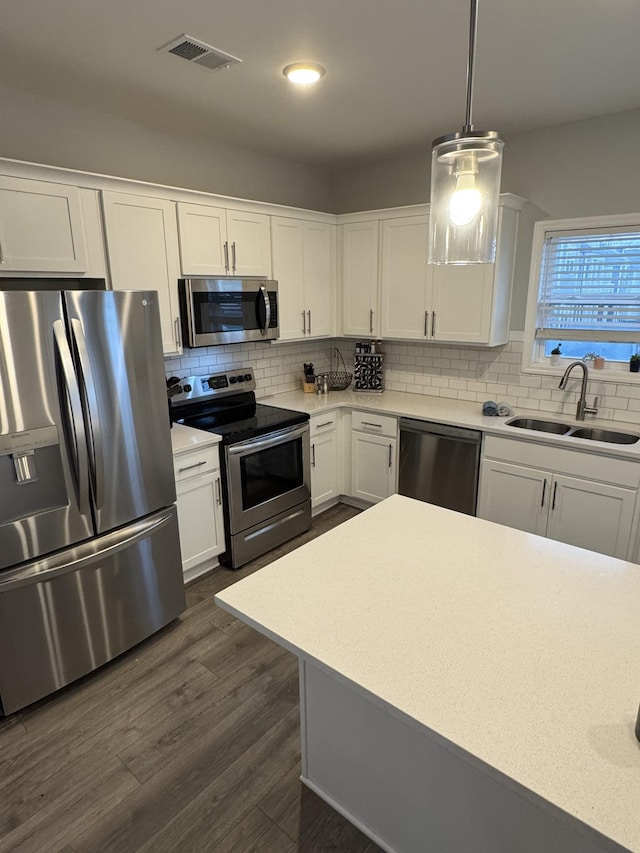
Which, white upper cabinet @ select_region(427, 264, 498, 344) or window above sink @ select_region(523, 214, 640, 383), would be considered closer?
window above sink @ select_region(523, 214, 640, 383)

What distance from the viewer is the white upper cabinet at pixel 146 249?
2.62 metres

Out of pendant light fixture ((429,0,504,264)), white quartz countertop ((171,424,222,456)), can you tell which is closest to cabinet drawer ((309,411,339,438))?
white quartz countertop ((171,424,222,456))

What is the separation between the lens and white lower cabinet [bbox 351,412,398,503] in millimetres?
3695

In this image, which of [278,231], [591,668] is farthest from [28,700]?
[278,231]

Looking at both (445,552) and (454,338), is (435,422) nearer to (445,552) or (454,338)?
(454,338)

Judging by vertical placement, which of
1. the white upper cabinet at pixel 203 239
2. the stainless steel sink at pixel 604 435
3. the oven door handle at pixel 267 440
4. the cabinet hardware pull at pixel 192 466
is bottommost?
the cabinet hardware pull at pixel 192 466

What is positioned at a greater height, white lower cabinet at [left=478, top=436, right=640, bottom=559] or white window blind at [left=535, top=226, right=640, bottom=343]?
white window blind at [left=535, top=226, right=640, bottom=343]

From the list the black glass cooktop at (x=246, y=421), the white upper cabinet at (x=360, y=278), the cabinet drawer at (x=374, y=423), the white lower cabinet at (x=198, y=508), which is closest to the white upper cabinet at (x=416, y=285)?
the white upper cabinet at (x=360, y=278)

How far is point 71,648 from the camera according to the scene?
2.22 metres

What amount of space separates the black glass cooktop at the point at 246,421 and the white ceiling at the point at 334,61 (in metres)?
1.81

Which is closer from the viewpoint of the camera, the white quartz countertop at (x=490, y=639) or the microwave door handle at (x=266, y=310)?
the white quartz countertop at (x=490, y=639)

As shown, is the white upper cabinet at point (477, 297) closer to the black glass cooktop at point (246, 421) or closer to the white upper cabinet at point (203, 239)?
the black glass cooktop at point (246, 421)

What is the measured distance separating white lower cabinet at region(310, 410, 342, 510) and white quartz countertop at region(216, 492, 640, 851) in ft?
6.23

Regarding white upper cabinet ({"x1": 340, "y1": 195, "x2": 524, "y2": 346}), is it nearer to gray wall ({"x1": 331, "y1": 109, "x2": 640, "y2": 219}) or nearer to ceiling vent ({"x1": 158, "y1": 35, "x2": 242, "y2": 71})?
gray wall ({"x1": 331, "y1": 109, "x2": 640, "y2": 219})
